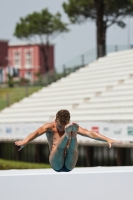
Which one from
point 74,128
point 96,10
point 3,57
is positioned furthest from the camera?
point 3,57

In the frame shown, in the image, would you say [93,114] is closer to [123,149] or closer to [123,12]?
[123,149]

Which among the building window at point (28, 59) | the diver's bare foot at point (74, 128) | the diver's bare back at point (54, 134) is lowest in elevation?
the diver's bare back at point (54, 134)

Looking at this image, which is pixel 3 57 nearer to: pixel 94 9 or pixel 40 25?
pixel 40 25

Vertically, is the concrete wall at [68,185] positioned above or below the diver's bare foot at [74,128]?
below

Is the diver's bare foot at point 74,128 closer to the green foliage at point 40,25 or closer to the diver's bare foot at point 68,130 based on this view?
the diver's bare foot at point 68,130

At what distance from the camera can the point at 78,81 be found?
89.2ft

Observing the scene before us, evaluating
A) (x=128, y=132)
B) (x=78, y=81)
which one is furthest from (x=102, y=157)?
(x=78, y=81)

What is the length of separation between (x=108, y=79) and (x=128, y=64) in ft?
4.06

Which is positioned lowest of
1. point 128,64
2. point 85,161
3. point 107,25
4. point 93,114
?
point 85,161

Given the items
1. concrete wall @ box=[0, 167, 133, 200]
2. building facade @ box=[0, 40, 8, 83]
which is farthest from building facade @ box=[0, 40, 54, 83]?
concrete wall @ box=[0, 167, 133, 200]

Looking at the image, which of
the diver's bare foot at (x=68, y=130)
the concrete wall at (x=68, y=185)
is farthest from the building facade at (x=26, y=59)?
the concrete wall at (x=68, y=185)

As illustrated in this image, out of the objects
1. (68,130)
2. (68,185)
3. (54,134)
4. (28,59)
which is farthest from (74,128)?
(28,59)

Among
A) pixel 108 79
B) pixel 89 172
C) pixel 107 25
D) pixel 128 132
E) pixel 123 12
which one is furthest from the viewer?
pixel 123 12

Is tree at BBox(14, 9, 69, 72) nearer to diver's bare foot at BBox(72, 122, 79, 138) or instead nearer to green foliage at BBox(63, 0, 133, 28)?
green foliage at BBox(63, 0, 133, 28)
